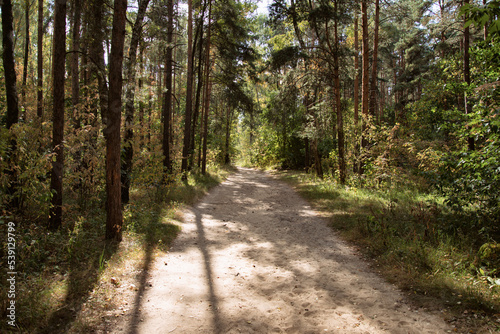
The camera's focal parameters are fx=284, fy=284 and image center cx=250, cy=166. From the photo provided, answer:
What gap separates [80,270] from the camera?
14.6 ft

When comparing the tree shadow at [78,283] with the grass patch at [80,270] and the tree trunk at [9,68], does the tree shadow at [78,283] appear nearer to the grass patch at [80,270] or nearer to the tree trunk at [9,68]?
the grass patch at [80,270]

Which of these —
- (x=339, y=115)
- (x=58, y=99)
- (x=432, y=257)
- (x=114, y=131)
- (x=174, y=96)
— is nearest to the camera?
(x=432, y=257)

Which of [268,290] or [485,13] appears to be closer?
[485,13]

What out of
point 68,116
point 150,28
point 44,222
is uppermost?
point 150,28

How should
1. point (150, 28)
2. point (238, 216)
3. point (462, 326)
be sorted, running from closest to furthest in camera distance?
point (462, 326) → point (238, 216) → point (150, 28)

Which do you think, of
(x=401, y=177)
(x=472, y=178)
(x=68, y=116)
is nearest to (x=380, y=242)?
(x=472, y=178)

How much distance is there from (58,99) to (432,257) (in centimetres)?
747

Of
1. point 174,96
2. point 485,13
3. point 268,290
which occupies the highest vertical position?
point 174,96

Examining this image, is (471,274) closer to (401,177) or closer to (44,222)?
(401,177)

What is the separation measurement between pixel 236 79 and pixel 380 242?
48.5 ft

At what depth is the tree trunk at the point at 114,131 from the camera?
5.82 meters

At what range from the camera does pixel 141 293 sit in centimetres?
422

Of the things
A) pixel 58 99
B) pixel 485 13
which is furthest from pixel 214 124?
pixel 485 13

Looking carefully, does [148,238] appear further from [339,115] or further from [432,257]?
[339,115]
